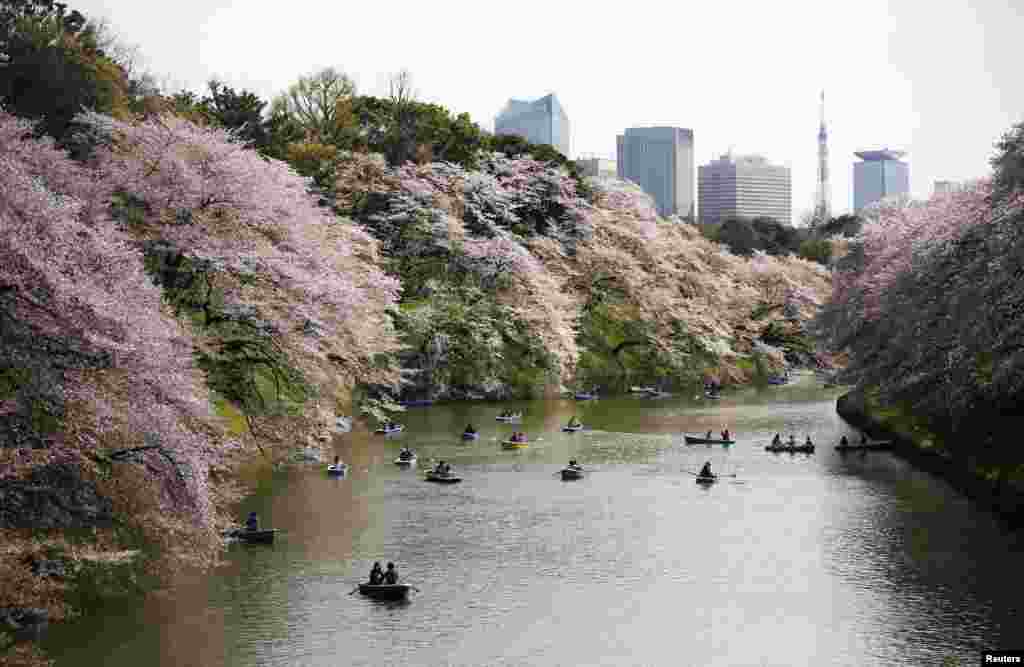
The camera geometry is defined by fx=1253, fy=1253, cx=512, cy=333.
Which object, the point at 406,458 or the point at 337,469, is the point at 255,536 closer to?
the point at 337,469

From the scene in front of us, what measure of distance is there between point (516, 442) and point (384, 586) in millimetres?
23861

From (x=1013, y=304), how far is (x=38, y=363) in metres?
23.8

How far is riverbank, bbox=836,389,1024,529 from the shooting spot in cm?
3641

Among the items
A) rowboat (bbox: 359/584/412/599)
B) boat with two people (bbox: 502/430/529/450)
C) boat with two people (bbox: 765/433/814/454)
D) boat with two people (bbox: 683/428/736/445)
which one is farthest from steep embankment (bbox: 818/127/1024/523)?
rowboat (bbox: 359/584/412/599)

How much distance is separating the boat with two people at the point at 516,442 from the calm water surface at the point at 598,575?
2.51 metres

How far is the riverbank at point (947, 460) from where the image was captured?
119ft

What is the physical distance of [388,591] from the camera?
27078 mm

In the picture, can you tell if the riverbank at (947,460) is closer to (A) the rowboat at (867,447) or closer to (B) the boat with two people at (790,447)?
(A) the rowboat at (867,447)

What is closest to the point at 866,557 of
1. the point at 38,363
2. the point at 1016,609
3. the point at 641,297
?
the point at 1016,609

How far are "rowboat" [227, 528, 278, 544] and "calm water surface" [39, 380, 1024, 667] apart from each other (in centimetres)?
44

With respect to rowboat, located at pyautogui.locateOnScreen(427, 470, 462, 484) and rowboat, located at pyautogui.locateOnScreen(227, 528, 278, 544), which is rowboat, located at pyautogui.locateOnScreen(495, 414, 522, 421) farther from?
rowboat, located at pyautogui.locateOnScreen(227, 528, 278, 544)

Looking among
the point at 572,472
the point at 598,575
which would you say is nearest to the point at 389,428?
the point at 572,472

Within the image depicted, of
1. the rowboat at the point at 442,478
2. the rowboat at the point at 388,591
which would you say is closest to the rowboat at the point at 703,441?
the rowboat at the point at 442,478

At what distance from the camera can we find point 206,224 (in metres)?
33.1
